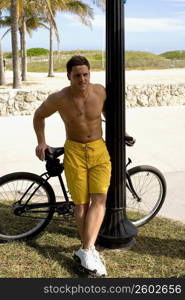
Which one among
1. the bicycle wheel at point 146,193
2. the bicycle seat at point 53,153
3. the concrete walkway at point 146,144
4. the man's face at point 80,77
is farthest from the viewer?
the concrete walkway at point 146,144

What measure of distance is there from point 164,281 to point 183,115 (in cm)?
874

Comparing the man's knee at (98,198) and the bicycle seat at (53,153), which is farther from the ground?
the bicycle seat at (53,153)

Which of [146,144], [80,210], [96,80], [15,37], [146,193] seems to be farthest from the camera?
[96,80]

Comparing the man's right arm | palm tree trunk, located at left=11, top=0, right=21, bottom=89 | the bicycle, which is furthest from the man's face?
palm tree trunk, located at left=11, top=0, right=21, bottom=89

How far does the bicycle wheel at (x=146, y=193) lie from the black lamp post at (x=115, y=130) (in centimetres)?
44

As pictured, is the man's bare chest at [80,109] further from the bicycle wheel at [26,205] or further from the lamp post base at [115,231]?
the lamp post base at [115,231]

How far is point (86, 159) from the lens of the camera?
3.40 meters

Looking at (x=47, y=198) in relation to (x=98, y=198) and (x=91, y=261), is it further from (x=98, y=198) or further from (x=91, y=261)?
(x=91, y=261)

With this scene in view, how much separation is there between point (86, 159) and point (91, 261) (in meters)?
0.77

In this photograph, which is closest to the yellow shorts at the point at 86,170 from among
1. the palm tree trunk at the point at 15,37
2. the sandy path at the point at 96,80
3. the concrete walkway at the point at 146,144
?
the concrete walkway at the point at 146,144

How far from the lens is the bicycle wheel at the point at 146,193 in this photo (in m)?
4.20

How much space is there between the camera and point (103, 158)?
3449 millimetres

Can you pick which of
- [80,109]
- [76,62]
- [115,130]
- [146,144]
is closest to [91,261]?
[115,130]

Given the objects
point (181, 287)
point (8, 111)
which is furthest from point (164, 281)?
point (8, 111)
